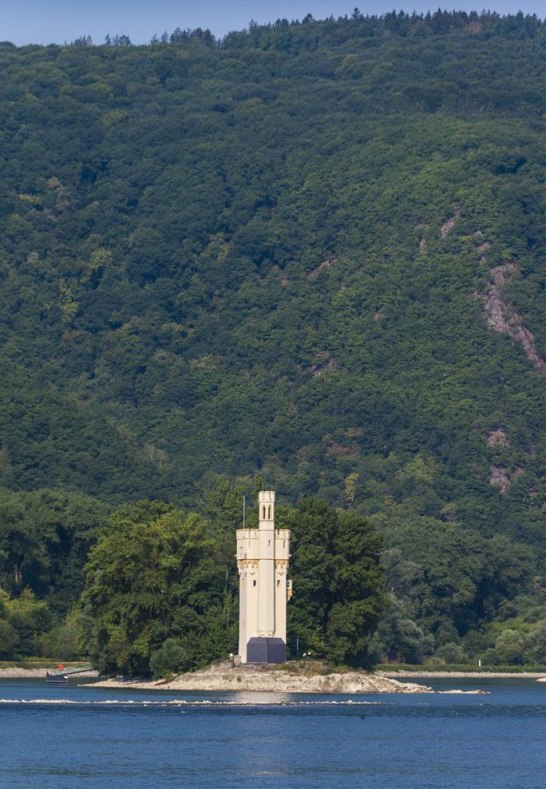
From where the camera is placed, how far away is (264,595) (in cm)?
14888

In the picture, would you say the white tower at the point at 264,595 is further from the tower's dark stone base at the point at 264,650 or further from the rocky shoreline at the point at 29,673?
the rocky shoreline at the point at 29,673

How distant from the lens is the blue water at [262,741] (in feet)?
348

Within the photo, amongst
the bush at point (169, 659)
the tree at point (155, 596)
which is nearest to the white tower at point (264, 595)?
the tree at point (155, 596)

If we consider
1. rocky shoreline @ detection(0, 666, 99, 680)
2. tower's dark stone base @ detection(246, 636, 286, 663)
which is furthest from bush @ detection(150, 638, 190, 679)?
rocky shoreline @ detection(0, 666, 99, 680)

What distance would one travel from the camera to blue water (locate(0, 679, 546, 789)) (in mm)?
105938

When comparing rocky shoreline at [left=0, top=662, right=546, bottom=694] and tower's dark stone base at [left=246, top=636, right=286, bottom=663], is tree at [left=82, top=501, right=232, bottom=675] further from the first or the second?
tower's dark stone base at [left=246, top=636, right=286, bottom=663]

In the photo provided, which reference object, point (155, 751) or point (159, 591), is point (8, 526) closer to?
point (159, 591)

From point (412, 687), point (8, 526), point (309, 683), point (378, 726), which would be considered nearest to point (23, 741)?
point (378, 726)

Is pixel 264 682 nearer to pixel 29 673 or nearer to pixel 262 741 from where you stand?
pixel 262 741

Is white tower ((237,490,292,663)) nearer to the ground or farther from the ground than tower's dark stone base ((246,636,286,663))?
farther from the ground

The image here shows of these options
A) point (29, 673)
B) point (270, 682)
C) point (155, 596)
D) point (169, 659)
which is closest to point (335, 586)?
point (270, 682)

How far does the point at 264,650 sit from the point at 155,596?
849 cm

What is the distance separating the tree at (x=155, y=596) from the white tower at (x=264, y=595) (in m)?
3.51

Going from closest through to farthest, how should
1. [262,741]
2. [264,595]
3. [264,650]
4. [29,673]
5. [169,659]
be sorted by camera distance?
[262,741]
[264,650]
[264,595]
[169,659]
[29,673]
